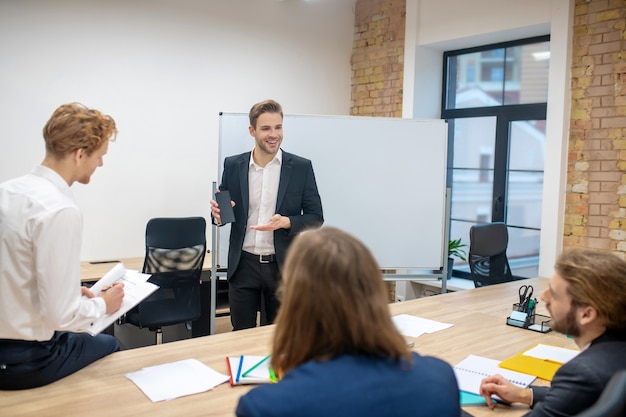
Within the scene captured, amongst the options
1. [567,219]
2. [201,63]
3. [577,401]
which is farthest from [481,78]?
[577,401]

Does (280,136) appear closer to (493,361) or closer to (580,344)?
(493,361)

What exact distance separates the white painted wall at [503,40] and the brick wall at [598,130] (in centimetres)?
7

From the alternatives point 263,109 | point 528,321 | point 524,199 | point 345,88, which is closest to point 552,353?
point 528,321

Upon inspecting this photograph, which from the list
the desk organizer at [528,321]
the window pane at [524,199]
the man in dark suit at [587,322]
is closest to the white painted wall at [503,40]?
the window pane at [524,199]

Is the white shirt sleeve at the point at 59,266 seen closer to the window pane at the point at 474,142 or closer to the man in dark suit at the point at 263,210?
the man in dark suit at the point at 263,210

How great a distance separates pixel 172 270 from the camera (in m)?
3.66

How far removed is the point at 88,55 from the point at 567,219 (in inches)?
150

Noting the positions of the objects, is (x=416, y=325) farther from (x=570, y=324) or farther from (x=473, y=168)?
(x=473, y=168)

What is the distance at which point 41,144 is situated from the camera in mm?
4129

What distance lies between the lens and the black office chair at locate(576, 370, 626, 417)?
1013mm

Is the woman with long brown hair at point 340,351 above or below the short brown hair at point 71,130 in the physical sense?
below

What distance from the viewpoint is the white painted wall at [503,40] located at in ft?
13.6

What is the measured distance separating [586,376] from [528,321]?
4.26ft

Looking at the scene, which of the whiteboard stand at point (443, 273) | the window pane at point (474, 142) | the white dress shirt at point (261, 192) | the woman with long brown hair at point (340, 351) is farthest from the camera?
the window pane at point (474, 142)
